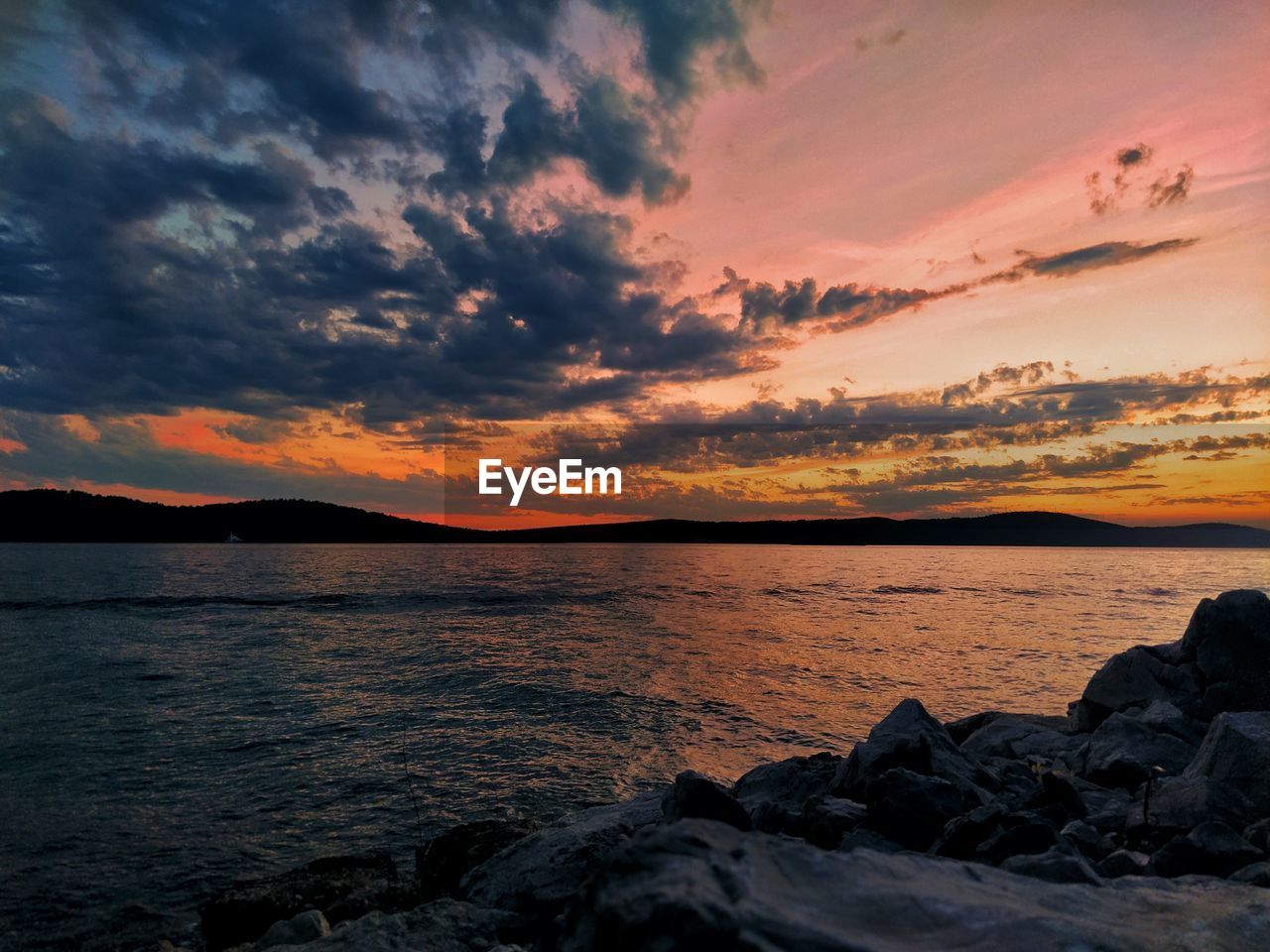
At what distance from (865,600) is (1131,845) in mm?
53385

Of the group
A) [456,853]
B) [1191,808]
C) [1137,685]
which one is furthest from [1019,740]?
[456,853]

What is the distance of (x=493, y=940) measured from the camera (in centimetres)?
685

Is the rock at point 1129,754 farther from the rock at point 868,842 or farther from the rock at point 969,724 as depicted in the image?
the rock at point 868,842

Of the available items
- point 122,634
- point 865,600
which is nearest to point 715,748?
point 122,634

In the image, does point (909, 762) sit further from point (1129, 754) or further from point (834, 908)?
point (834, 908)

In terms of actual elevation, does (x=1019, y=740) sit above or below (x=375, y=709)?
above

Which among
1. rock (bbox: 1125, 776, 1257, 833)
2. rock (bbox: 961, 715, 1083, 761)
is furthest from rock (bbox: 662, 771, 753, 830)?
rock (bbox: 961, 715, 1083, 761)

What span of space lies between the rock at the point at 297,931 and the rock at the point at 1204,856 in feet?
28.4

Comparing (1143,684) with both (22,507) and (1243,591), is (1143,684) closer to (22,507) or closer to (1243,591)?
(1243,591)

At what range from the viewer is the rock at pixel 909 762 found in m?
9.83

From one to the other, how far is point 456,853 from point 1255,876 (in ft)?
30.0

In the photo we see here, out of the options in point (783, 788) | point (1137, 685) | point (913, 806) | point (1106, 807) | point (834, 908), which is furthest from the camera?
point (1137, 685)

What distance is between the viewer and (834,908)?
341cm

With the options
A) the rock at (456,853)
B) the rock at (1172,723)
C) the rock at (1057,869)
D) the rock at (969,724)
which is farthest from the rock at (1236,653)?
the rock at (456,853)
